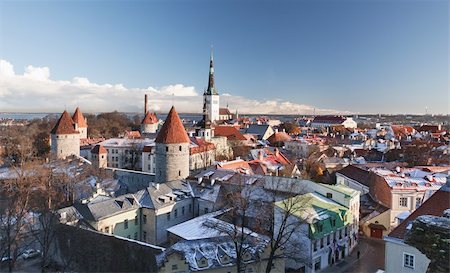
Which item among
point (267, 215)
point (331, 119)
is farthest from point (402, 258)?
point (331, 119)

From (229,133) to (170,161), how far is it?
35.8m

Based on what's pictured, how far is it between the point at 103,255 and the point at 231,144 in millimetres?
40179

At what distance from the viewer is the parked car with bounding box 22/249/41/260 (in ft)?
69.2

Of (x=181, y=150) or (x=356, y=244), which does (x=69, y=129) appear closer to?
(x=181, y=150)

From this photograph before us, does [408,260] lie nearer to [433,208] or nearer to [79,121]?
[433,208]

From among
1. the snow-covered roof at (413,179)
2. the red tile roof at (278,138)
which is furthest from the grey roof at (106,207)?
the red tile roof at (278,138)

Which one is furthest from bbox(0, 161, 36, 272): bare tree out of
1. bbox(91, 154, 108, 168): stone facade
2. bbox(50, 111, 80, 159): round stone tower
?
bbox(91, 154, 108, 168): stone facade

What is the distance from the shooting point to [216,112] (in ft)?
325

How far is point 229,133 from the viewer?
2530 inches

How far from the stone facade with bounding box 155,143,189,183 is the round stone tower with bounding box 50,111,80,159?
16.5 metres

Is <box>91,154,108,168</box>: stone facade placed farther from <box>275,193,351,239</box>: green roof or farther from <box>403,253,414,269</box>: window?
<box>403,253,414,269</box>: window

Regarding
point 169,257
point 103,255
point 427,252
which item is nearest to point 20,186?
point 103,255

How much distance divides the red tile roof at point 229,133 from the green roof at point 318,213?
3921 centimetres

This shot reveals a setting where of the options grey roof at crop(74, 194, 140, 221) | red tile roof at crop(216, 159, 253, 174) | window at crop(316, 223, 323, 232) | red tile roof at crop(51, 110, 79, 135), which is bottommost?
window at crop(316, 223, 323, 232)
